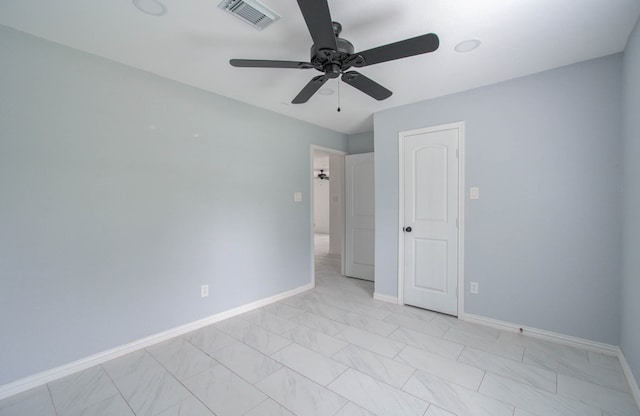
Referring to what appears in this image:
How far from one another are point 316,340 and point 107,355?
5.65 feet

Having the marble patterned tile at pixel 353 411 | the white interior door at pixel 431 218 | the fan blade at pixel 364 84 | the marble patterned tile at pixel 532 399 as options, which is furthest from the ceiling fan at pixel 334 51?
the marble patterned tile at pixel 532 399

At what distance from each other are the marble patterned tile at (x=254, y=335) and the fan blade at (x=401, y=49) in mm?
2335

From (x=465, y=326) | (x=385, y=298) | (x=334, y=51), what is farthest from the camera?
(x=385, y=298)

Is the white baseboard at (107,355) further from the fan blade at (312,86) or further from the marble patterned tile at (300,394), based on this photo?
the fan blade at (312,86)

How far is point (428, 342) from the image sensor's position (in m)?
2.57

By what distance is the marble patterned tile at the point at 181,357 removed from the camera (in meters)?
2.15

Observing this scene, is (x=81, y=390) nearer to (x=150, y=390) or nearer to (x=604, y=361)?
(x=150, y=390)

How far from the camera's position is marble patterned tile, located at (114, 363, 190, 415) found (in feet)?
5.83

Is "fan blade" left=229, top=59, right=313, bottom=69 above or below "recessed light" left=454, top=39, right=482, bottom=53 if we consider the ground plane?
below

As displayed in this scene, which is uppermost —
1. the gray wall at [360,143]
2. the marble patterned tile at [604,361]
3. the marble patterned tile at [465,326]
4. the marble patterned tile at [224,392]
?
the gray wall at [360,143]

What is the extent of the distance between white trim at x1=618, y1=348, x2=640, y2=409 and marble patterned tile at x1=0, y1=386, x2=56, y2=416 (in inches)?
143

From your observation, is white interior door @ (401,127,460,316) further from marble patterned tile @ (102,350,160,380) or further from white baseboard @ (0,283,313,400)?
marble patterned tile @ (102,350,160,380)

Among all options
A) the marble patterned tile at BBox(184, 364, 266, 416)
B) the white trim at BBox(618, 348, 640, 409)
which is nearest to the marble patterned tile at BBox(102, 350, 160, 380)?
the marble patterned tile at BBox(184, 364, 266, 416)

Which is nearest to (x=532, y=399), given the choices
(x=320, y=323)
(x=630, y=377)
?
(x=630, y=377)
